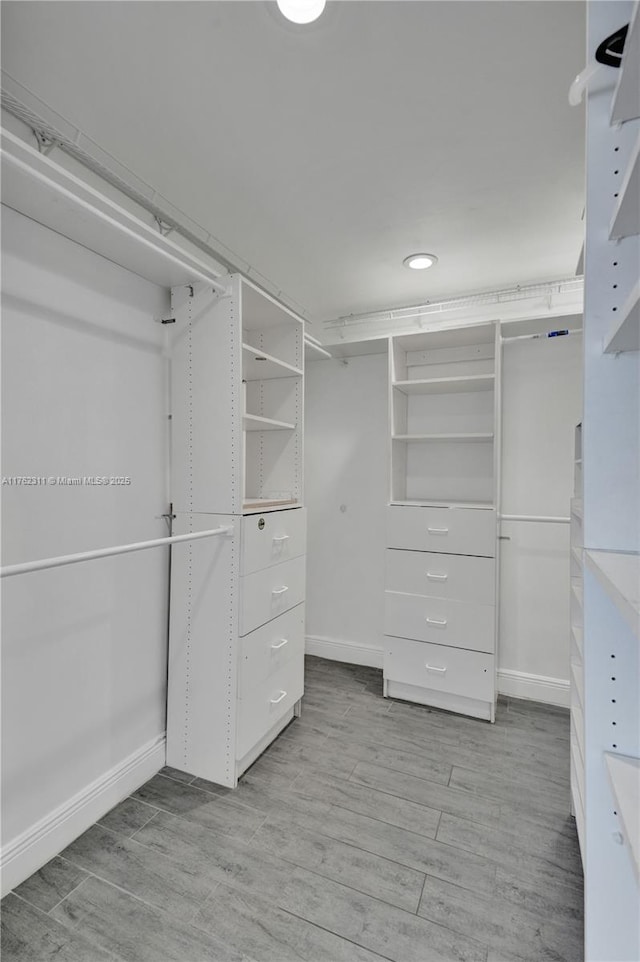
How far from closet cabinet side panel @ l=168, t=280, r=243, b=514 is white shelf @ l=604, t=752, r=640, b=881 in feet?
4.84

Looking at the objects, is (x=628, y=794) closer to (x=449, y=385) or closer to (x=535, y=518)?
(x=535, y=518)

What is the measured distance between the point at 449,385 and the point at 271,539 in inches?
60.4

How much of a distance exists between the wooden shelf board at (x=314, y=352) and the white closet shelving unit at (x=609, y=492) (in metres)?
1.92

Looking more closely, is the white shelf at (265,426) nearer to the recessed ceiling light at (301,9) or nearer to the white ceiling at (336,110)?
the white ceiling at (336,110)

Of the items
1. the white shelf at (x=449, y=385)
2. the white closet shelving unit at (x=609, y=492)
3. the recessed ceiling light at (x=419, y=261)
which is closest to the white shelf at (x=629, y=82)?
the white closet shelving unit at (x=609, y=492)

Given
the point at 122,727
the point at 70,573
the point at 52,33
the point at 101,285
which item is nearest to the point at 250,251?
the point at 101,285

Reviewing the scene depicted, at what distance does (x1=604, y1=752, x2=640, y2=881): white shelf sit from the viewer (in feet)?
2.07

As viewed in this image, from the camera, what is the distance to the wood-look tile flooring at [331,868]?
1.29 m

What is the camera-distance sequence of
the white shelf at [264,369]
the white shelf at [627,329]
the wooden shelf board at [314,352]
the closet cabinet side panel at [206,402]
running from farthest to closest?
the wooden shelf board at [314,352] → the white shelf at [264,369] → the closet cabinet side panel at [206,402] → the white shelf at [627,329]

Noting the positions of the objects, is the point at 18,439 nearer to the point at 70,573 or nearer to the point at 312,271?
the point at 70,573

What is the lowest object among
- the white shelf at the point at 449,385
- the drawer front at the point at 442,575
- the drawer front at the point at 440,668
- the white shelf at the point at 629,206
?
the drawer front at the point at 440,668

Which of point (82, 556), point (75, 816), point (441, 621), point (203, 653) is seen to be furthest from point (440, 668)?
point (82, 556)

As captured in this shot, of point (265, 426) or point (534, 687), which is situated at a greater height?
point (265, 426)

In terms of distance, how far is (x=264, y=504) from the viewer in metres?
2.15
